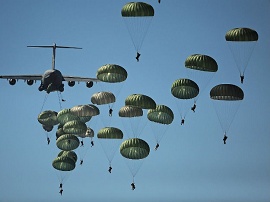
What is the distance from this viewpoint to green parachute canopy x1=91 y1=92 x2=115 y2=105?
273ft

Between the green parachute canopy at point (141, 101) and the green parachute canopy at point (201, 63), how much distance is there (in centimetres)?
663

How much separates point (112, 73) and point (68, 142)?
11720 millimetres

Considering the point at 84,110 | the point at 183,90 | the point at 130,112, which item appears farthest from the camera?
the point at 84,110

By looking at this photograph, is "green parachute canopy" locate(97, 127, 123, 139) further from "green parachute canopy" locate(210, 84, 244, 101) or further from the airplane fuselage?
the airplane fuselage

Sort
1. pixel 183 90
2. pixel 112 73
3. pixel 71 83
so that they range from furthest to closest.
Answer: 1. pixel 71 83
2. pixel 112 73
3. pixel 183 90

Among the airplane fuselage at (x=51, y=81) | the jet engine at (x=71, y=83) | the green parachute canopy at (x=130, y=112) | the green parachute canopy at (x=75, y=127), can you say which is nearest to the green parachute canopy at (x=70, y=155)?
the green parachute canopy at (x=75, y=127)

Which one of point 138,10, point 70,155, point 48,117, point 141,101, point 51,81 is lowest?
point 70,155

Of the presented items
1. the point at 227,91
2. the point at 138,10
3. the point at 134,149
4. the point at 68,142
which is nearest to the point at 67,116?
the point at 68,142

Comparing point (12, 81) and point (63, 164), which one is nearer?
point (63, 164)

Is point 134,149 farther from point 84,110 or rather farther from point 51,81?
point 51,81

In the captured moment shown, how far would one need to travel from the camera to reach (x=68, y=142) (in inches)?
3216

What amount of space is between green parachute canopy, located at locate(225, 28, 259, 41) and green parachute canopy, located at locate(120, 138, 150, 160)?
1606 cm

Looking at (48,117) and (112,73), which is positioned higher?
(48,117)

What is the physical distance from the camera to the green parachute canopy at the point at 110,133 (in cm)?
7781
